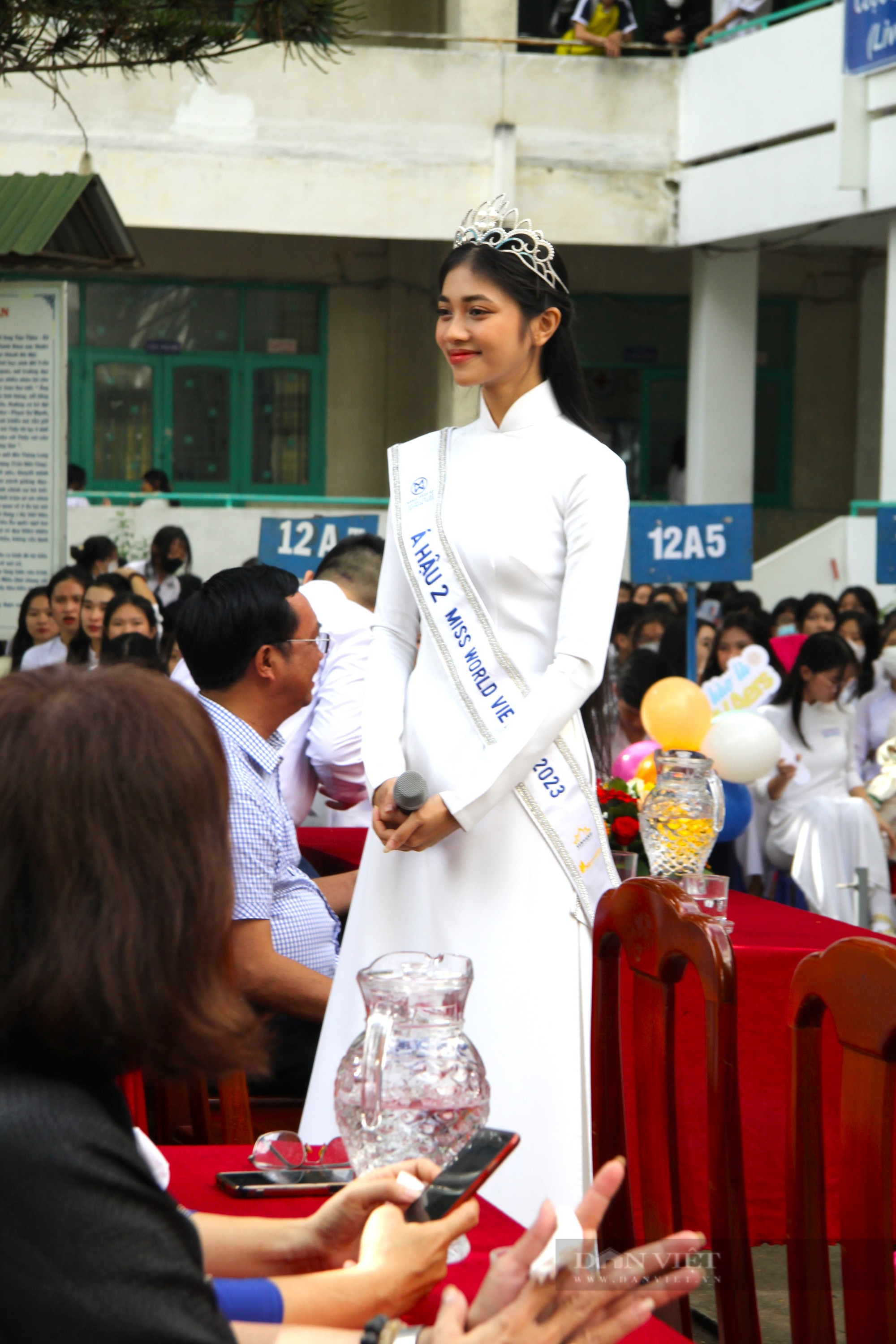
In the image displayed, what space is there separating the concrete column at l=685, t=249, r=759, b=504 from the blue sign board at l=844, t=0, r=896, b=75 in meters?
2.96

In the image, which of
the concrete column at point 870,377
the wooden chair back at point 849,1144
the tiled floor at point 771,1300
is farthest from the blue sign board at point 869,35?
the wooden chair back at point 849,1144

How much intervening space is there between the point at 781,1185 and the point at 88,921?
2.10 meters

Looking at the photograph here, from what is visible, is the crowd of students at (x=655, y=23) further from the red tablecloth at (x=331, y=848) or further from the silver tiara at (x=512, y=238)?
the silver tiara at (x=512, y=238)

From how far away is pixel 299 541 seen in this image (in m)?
6.99

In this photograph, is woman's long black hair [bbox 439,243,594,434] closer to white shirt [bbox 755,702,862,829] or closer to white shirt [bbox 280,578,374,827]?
white shirt [bbox 280,578,374,827]

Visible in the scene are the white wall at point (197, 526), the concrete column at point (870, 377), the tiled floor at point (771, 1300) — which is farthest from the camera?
the concrete column at point (870, 377)

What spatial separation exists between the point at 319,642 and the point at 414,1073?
5.65ft

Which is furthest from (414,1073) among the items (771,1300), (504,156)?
(504,156)

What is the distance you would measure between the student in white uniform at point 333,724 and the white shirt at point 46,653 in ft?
6.20

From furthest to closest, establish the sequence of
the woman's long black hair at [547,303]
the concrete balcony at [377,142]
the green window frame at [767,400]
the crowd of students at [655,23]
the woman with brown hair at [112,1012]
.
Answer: the green window frame at [767,400] < the crowd of students at [655,23] < the concrete balcony at [377,142] < the woman's long black hair at [547,303] < the woman with brown hair at [112,1012]

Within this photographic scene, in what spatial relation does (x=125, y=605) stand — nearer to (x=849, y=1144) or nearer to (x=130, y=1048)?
(x=849, y=1144)

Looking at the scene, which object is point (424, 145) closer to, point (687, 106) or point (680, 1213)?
point (687, 106)

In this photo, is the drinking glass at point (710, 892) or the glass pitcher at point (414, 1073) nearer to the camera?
the glass pitcher at point (414, 1073)

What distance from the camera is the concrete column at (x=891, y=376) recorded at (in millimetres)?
11195
